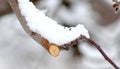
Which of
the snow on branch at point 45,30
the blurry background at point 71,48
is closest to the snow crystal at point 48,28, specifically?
the snow on branch at point 45,30

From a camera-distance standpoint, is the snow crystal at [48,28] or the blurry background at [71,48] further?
the blurry background at [71,48]

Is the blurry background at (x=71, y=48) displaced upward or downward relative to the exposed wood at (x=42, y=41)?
upward

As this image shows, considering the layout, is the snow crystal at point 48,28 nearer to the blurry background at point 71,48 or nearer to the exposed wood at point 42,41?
the exposed wood at point 42,41

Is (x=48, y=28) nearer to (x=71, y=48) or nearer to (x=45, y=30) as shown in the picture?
(x=45, y=30)

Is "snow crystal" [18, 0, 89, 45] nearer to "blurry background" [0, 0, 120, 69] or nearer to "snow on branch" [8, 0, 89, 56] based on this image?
"snow on branch" [8, 0, 89, 56]

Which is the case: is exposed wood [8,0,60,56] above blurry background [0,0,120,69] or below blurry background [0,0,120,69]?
below

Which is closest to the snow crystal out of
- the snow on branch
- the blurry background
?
the snow on branch

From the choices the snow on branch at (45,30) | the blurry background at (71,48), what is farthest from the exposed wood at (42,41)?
the blurry background at (71,48)
